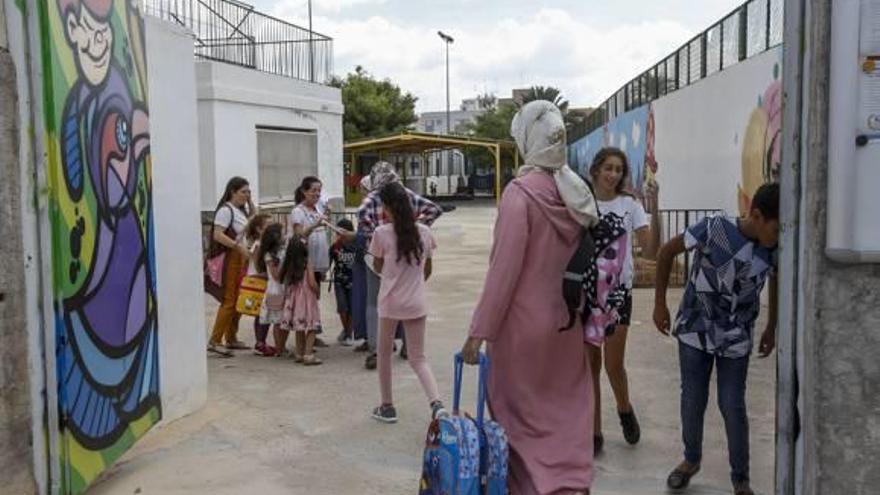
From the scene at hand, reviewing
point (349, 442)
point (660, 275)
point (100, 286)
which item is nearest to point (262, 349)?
point (349, 442)

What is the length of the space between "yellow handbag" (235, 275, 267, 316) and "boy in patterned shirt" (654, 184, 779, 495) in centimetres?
427

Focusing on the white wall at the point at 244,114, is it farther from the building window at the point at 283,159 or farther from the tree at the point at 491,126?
the tree at the point at 491,126

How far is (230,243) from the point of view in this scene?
7.95 meters

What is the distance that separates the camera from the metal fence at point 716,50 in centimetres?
988

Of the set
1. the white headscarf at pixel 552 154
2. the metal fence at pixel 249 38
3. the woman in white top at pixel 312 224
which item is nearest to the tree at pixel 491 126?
the metal fence at pixel 249 38

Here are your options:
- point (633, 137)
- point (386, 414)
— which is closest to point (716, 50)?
point (633, 137)

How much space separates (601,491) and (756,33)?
739 cm

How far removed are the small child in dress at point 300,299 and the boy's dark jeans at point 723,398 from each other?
12.7 feet

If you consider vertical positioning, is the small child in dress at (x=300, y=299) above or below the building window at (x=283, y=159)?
below

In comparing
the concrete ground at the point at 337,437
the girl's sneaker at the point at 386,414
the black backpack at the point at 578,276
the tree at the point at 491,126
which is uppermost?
the tree at the point at 491,126

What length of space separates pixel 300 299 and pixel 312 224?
2.45 feet

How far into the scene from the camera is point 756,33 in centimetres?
1042

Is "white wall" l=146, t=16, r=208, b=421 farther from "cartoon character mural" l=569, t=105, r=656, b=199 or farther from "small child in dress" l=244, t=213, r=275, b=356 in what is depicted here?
"cartoon character mural" l=569, t=105, r=656, b=199

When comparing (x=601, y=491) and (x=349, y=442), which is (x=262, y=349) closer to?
(x=349, y=442)
